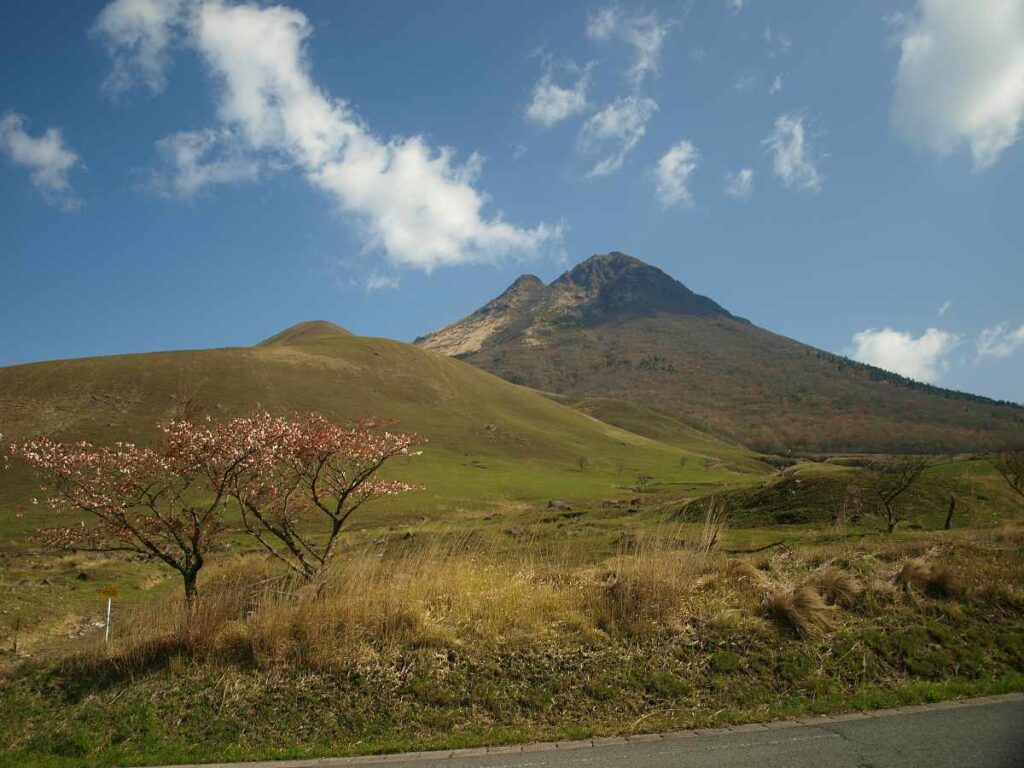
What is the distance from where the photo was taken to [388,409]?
354ft

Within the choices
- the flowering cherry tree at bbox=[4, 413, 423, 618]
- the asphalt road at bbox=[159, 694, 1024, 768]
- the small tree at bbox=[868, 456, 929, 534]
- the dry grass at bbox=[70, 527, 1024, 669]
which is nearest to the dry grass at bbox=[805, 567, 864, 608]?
the dry grass at bbox=[70, 527, 1024, 669]

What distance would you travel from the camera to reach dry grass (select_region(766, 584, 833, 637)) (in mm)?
9699

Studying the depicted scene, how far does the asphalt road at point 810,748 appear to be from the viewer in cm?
644

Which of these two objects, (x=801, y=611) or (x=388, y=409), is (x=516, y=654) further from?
(x=388, y=409)

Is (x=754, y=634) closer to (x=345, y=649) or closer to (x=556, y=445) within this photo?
(x=345, y=649)

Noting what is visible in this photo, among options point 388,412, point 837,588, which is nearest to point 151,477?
point 837,588

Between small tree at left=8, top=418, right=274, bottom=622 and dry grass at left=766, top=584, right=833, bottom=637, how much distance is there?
37.1 ft

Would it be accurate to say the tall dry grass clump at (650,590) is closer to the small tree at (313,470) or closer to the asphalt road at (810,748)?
the asphalt road at (810,748)

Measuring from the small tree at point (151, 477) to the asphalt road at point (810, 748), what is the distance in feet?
27.2

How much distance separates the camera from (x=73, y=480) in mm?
14367

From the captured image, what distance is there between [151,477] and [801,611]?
47.2 feet

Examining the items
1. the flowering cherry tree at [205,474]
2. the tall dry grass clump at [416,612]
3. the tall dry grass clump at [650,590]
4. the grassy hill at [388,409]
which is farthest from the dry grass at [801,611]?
the grassy hill at [388,409]

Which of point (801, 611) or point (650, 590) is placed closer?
point (801, 611)

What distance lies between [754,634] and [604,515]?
37.5m
